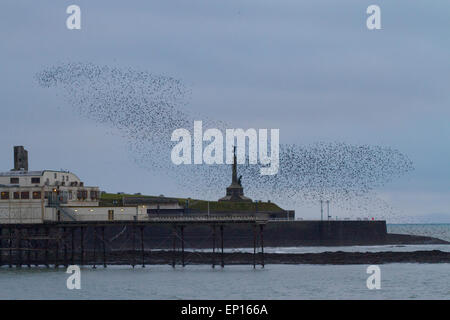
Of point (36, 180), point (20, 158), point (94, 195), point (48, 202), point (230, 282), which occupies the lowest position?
point (230, 282)

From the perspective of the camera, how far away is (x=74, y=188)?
126 meters

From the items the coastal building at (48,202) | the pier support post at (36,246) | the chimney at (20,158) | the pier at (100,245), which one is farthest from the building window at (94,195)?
the chimney at (20,158)

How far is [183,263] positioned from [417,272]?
25.3m

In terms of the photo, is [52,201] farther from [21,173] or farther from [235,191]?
[235,191]

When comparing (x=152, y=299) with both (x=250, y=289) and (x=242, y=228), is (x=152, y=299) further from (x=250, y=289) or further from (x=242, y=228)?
(x=242, y=228)

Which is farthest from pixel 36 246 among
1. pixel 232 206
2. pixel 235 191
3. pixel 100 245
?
pixel 235 191

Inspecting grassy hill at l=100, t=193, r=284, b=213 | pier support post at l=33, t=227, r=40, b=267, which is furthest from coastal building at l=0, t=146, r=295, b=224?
grassy hill at l=100, t=193, r=284, b=213

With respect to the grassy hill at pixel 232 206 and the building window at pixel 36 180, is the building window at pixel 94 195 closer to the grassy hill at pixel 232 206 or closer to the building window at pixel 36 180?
the building window at pixel 36 180

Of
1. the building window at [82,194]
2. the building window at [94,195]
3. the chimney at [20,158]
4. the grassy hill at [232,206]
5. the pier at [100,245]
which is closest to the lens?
the pier at [100,245]

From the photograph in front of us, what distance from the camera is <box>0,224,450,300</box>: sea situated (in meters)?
90.1

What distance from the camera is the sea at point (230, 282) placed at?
90125mm

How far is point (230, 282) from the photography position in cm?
9806

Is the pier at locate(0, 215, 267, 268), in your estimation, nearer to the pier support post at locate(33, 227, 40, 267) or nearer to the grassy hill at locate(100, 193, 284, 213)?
the pier support post at locate(33, 227, 40, 267)
